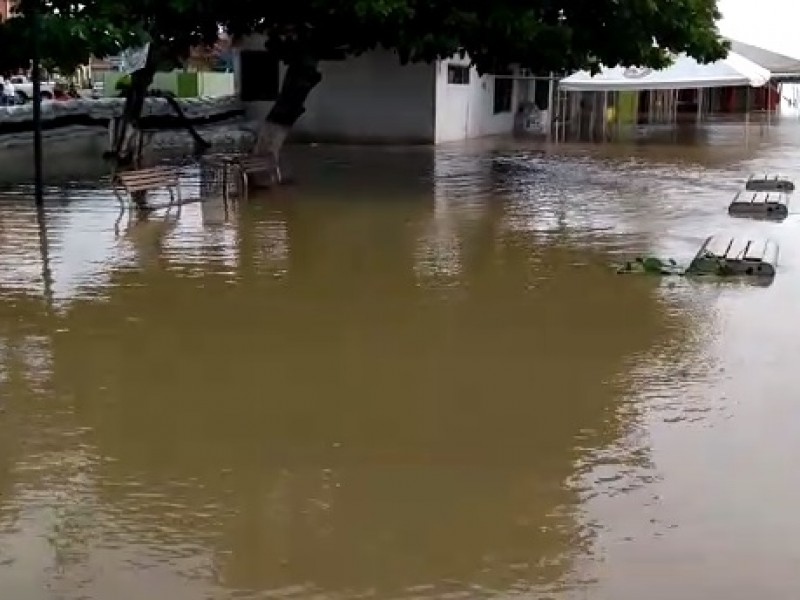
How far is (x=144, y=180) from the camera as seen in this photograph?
1495 cm

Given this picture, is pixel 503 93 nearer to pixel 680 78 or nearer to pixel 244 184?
pixel 680 78

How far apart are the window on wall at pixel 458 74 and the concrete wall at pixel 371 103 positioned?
3.96 ft

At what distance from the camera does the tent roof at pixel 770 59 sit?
39.3 metres

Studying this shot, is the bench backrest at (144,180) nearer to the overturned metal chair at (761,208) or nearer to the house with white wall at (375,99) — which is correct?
the overturned metal chair at (761,208)

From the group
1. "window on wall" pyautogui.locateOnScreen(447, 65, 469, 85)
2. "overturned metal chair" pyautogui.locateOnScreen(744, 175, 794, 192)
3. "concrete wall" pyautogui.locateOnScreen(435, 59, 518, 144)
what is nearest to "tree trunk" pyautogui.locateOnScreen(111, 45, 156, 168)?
"overturned metal chair" pyautogui.locateOnScreen(744, 175, 794, 192)

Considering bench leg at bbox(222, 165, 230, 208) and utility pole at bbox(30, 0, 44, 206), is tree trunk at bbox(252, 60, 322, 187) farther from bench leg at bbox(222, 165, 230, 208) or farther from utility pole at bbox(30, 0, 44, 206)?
utility pole at bbox(30, 0, 44, 206)

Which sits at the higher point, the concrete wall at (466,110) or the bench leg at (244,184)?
the concrete wall at (466,110)

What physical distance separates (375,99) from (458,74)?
2776 mm

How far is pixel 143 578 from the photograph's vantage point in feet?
15.0

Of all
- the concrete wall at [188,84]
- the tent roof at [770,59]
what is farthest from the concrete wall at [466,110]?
the concrete wall at [188,84]

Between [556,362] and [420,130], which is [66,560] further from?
[420,130]

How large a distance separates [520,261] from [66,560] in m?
7.53

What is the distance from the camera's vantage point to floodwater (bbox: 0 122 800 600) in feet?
15.6

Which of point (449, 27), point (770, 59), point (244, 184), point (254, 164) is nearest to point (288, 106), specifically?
point (254, 164)
